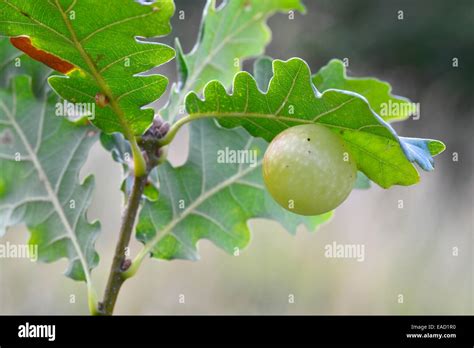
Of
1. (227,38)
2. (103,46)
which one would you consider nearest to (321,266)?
(227,38)

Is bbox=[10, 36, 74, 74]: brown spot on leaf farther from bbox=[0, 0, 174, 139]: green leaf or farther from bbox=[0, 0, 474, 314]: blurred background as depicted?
bbox=[0, 0, 474, 314]: blurred background

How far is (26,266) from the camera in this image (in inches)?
121

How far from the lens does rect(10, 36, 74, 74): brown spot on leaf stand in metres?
0.84

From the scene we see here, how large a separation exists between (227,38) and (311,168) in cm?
46

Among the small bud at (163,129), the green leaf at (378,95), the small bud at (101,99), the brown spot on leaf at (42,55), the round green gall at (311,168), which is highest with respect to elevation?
the brown spot on leaf at (42,55)

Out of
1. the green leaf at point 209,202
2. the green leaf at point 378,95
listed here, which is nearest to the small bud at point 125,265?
the green leaf at point 209,202

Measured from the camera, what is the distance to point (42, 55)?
2.78 ft

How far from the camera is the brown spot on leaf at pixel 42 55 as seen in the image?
2.75ft

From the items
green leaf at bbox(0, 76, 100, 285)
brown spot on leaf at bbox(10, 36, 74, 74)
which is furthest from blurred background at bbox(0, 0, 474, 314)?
brown spot on leaf at bbox(10, 36, 74, 74)

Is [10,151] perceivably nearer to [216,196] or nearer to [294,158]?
[216,196]

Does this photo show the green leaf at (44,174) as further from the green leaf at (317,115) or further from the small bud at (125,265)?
the green leaf at (317,115)

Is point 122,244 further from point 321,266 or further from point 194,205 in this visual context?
point 321,266
